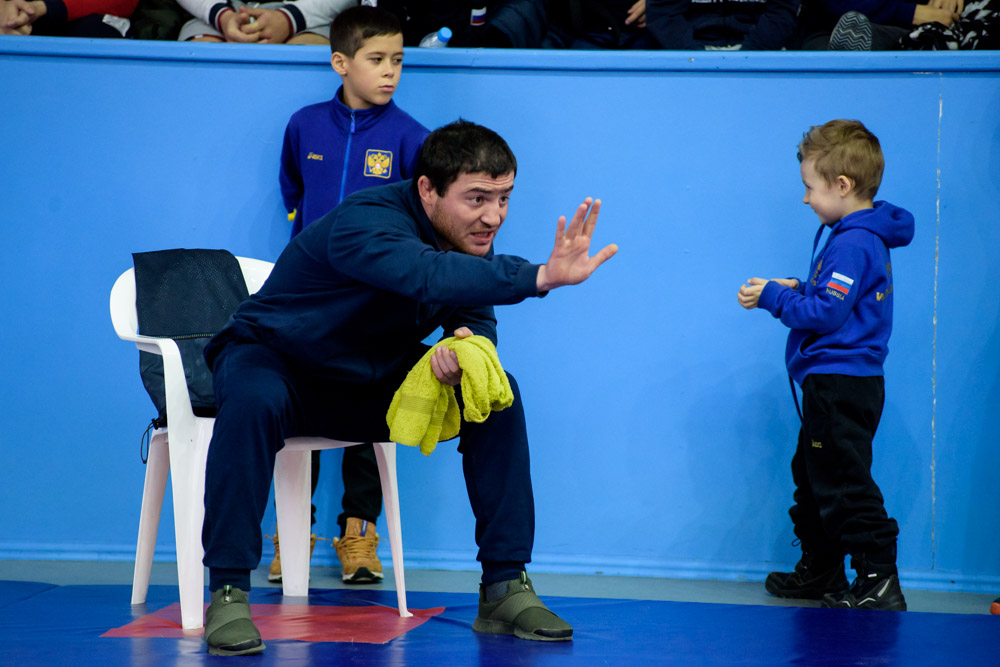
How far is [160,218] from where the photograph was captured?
9.72 feet

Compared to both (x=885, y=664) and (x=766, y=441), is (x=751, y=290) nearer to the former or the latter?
(x=766, y=441)

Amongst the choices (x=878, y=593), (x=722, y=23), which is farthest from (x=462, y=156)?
(x=722, y=23)

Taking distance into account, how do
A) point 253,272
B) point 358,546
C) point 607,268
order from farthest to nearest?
point 607,268, point 358,546, point 253,272

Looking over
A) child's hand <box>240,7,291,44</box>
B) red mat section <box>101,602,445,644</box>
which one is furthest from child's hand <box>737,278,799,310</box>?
child's hand <box>240,7,291,44</box>

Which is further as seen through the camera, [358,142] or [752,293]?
[358,142]

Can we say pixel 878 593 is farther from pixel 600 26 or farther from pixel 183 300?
pixel 600 26

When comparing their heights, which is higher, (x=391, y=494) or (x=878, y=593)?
(x=391, y=494)

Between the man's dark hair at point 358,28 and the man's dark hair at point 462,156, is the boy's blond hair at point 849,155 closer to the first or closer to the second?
the man's dark hair at point 462,156

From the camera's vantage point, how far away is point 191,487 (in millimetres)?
2018

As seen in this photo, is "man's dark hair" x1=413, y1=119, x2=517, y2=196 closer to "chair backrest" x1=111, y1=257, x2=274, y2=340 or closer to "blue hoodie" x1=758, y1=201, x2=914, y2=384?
"chair backrest" x1=111, y1=257, x2=274, y2=340

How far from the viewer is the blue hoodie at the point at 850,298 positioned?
2.34 m

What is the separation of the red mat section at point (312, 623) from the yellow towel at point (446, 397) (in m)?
0.38

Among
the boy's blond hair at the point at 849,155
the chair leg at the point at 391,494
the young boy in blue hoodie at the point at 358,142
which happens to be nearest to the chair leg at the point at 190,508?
the chair leg at the point at 391,494

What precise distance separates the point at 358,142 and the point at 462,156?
40.4 inches
